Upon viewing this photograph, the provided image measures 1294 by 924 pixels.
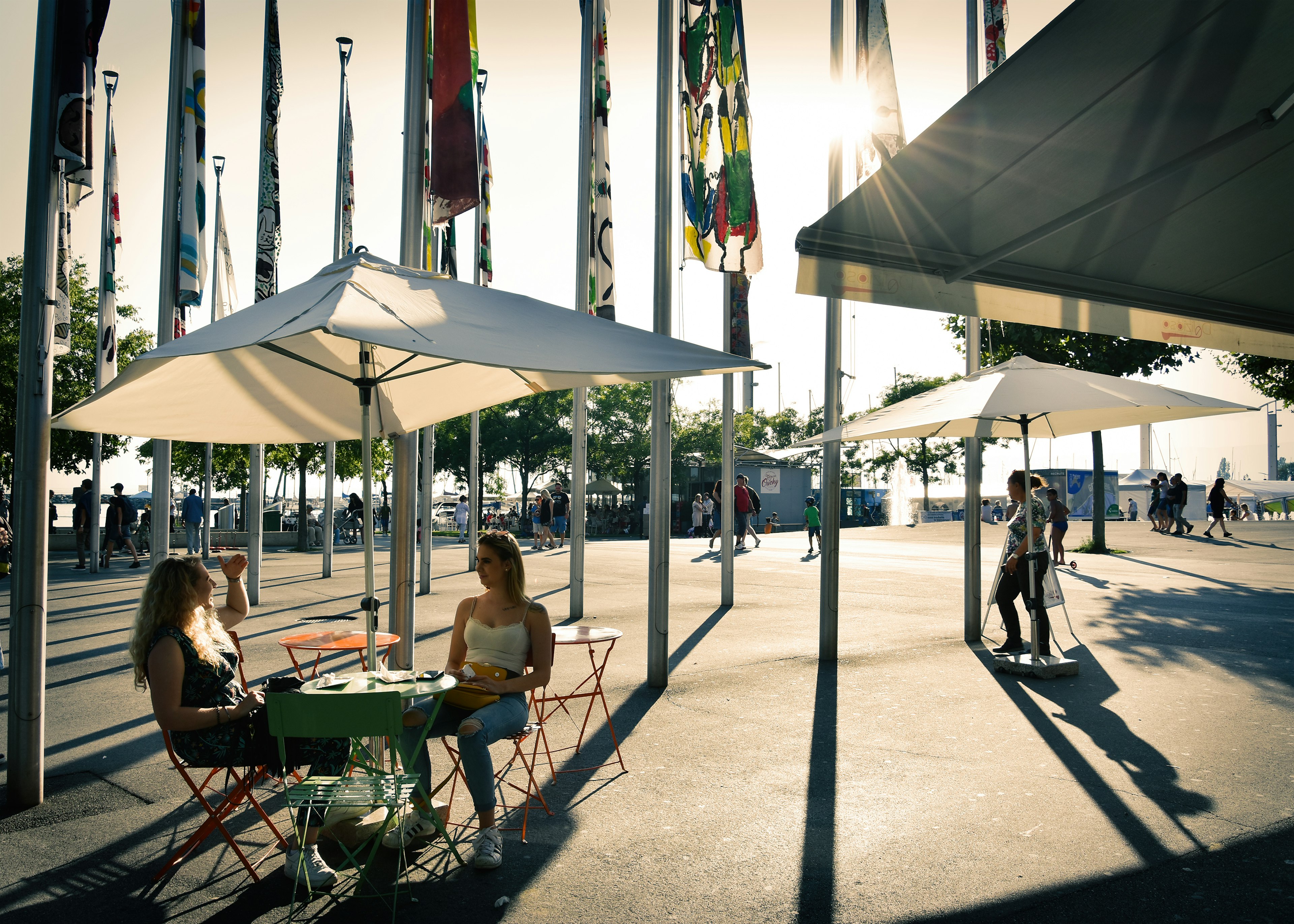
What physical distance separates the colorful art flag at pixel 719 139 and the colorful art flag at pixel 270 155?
4.73 meters

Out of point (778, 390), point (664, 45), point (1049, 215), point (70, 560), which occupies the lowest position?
point (70, 560)

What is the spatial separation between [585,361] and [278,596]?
452 inches

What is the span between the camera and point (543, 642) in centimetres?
434

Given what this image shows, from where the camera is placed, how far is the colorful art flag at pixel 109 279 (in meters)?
10.7

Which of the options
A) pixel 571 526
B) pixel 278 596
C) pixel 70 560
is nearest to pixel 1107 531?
pixel 571 526

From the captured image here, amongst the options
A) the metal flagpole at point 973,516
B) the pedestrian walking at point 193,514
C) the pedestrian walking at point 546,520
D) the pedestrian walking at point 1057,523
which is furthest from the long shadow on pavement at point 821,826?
the pedestrian walking at point 546,520

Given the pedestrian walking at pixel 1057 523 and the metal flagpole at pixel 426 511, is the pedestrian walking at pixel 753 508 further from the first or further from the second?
the metal flagpole at pixel 426 511

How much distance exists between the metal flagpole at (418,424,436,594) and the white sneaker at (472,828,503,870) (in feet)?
27.7

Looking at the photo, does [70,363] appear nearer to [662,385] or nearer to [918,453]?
[662,385]

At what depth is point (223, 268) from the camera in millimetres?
13773

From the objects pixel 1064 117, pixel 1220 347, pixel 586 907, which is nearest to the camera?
pixel 586 907

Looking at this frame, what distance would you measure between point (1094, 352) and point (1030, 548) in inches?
539

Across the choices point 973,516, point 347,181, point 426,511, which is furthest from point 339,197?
point 973,516

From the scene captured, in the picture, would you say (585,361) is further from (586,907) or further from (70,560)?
(70,560)
